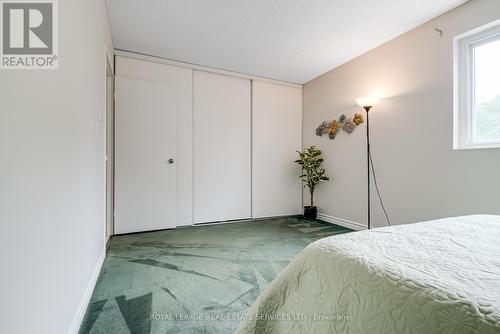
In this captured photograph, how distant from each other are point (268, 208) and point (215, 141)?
146cm

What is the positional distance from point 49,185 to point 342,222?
11.1 feet

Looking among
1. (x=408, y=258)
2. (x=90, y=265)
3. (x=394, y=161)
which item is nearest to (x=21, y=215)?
(x=90, y=265)

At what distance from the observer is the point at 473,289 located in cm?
55

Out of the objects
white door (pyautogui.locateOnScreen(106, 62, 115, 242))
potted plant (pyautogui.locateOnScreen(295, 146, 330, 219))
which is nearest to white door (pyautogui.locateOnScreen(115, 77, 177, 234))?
white door (pyautogui.locateOnScreen(106, 62, 115, 242))

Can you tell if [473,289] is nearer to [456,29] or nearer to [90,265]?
[90,265]

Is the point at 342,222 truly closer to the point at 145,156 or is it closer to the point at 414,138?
the point at 414,138

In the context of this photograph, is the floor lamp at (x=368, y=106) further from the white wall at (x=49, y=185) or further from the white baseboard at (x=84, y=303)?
the white baseboard at (x=84, y=303)

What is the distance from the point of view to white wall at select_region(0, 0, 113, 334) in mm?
699

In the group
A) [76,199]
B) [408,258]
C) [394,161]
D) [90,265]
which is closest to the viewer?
[408,258]

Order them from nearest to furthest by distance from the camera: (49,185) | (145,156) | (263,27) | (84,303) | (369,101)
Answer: (49,185) → (84,303) → (263,27) → (369,101) → (145,156)

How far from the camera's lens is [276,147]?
4148mm

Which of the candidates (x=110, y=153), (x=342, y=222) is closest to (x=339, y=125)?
(x=342, y=222)

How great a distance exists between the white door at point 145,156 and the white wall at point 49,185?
142cm

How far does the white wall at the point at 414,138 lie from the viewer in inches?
82.3
